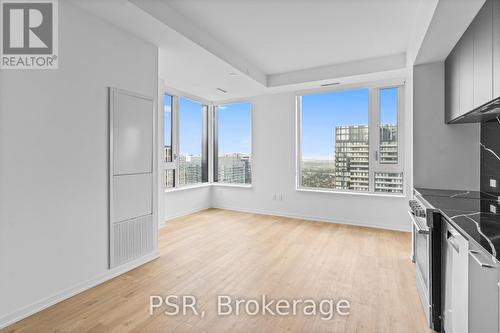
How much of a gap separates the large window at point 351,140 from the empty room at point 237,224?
0.04 m

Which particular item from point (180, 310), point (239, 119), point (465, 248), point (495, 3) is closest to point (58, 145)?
point (180, 310)

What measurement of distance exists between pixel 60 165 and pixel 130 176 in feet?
2.37

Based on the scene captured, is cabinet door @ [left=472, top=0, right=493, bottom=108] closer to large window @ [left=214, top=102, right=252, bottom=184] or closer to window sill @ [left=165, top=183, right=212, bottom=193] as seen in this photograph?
large window @ [left=214, top=102, right=252, bottom=184]

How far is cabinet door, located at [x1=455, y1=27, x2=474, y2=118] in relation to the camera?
6.74ft

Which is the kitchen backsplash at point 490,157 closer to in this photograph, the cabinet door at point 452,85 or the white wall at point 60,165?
the cabinet door at point 452,85

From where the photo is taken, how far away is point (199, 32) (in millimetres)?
3197

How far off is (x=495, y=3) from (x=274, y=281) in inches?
109

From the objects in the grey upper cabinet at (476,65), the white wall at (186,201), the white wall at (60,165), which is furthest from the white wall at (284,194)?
the white wall at (60,165)

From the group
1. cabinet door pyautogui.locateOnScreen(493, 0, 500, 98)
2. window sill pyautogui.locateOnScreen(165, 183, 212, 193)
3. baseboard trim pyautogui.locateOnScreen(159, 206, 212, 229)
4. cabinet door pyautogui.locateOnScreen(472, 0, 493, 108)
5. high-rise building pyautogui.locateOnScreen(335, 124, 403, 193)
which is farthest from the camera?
window sill pyautogui.locateOnScreen(165, 183, 212, 193)

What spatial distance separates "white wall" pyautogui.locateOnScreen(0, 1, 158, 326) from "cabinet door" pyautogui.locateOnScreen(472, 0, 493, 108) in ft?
10.3

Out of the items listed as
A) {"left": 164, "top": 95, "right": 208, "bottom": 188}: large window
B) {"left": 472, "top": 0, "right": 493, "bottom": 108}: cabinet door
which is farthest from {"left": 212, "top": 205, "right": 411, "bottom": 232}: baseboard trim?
{"left": 472, "top": 0, "right": 493, "bottom": 108}: cabinet door

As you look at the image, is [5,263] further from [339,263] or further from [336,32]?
[336,32]

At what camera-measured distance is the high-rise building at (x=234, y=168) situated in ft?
20.3

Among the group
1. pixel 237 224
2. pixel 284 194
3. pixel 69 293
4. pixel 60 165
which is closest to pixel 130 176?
pixel 60 165
